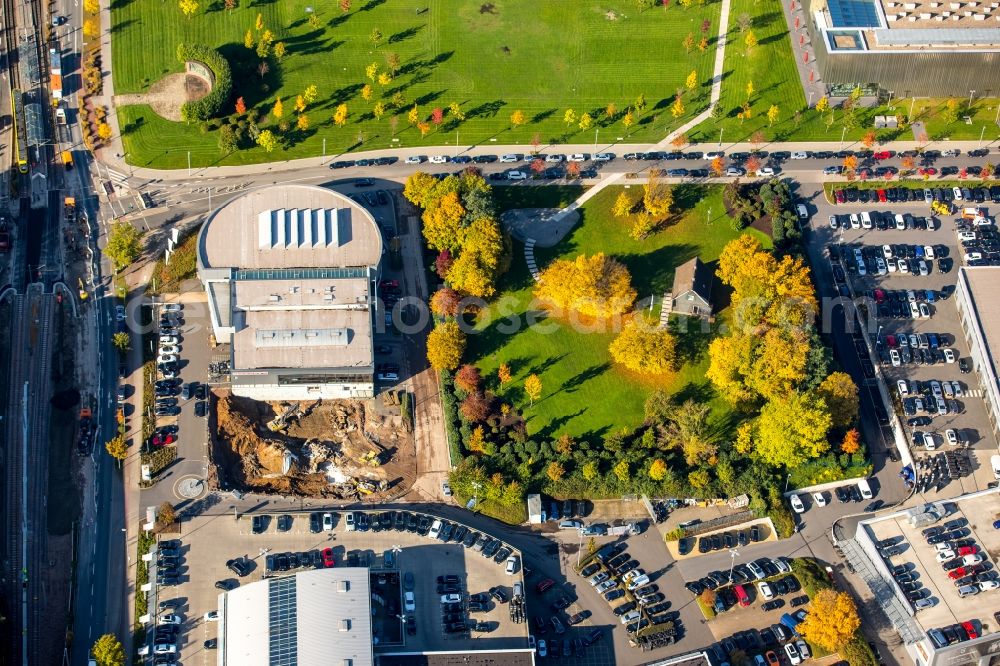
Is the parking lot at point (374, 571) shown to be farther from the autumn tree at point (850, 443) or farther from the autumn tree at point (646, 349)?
the autumn tree at point (850, 443)

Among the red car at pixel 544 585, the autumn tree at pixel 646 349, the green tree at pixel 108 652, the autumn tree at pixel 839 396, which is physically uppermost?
the autumn tree at pixel 646 349

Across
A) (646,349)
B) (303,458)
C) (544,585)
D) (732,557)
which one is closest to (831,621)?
(732,557)

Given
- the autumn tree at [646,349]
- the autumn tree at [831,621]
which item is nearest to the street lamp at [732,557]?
the autumn tree at [831,621]

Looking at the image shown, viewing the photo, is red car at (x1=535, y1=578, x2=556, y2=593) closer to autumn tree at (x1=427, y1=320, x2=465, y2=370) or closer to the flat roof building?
the flat roof building

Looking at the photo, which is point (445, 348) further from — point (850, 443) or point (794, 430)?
point (850, 443)

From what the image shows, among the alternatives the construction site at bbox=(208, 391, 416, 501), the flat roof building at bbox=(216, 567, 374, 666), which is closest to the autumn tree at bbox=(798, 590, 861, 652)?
the flat roof building at bbox=(216, 567, 374, 666)

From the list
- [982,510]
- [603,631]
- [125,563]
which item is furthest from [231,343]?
[982,510]
